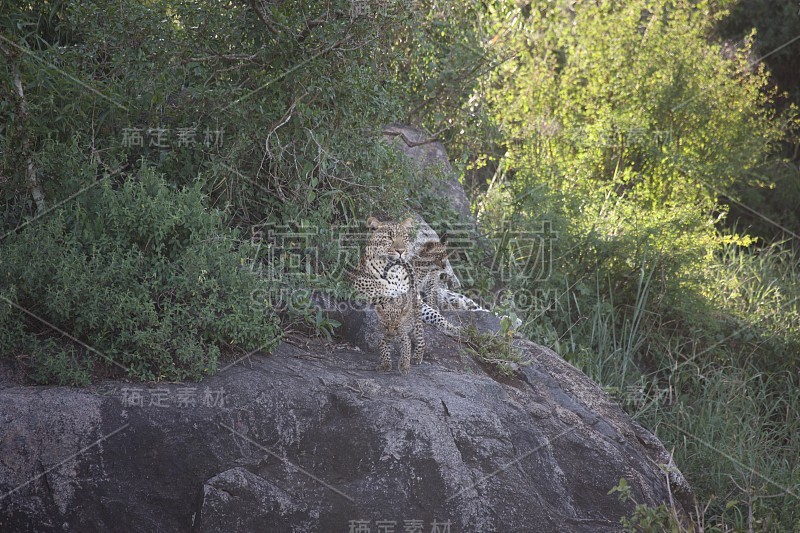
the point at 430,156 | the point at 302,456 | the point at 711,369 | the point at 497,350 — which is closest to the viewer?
the point at 302,456

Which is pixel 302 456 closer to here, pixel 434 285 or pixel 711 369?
pixel 434 285

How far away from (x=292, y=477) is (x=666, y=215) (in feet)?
20.3

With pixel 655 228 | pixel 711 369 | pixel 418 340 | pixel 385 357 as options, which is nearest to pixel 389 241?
pixel 418 340

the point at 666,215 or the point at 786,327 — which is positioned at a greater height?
the point at 666,215

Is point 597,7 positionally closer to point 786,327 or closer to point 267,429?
point 786,327

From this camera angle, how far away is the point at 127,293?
5.32 meters

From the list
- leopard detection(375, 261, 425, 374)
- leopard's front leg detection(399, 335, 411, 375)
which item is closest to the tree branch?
leopard detection(375, 261, 425, 374)

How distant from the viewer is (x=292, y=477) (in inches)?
203

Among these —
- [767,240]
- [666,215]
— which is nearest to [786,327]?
[666,215]

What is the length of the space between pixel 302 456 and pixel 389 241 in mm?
1990

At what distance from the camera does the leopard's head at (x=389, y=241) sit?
6562 millimetres

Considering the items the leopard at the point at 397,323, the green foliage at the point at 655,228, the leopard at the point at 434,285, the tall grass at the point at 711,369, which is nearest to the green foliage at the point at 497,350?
the leopard at the point at 434,285

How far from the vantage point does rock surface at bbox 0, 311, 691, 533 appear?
482 centimetres

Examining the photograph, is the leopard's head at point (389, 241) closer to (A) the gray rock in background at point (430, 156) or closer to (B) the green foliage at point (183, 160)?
(B) the green foliage at point (183, 160)
